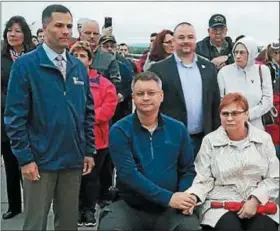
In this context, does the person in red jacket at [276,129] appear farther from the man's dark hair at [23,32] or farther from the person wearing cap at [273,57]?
the man's dark hair at [23,32]

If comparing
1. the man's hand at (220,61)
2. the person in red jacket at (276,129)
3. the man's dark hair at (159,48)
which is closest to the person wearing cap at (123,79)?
the man's dark hair at (159,48)

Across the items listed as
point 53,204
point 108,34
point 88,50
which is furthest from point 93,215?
point 108,34

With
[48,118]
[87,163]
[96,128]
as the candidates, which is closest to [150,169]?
[87,163]

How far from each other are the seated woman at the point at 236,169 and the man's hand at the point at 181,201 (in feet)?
0.26

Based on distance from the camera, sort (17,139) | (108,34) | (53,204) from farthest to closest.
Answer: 1. (108,34)
2. (53,204)
3. (17,139)

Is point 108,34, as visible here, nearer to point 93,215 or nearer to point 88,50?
point 88,50

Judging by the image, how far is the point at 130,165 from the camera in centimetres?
329

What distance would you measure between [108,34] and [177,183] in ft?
9.03

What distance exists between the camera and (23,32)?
4.44 metres

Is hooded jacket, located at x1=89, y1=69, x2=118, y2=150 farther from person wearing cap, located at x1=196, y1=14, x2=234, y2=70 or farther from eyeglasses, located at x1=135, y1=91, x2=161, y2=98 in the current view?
eyeglasses, located at x1=135, y1=91, x2=161, y2=98

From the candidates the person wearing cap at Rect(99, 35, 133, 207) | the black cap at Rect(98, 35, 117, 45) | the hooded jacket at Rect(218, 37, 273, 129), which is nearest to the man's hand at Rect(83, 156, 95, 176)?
the hooded jacket at Rect(218, 37, 273, 129)

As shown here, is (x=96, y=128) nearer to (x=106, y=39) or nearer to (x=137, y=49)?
(x=106, y=39)

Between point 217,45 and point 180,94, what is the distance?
120 cm

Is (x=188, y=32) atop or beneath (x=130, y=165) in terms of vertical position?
atop
